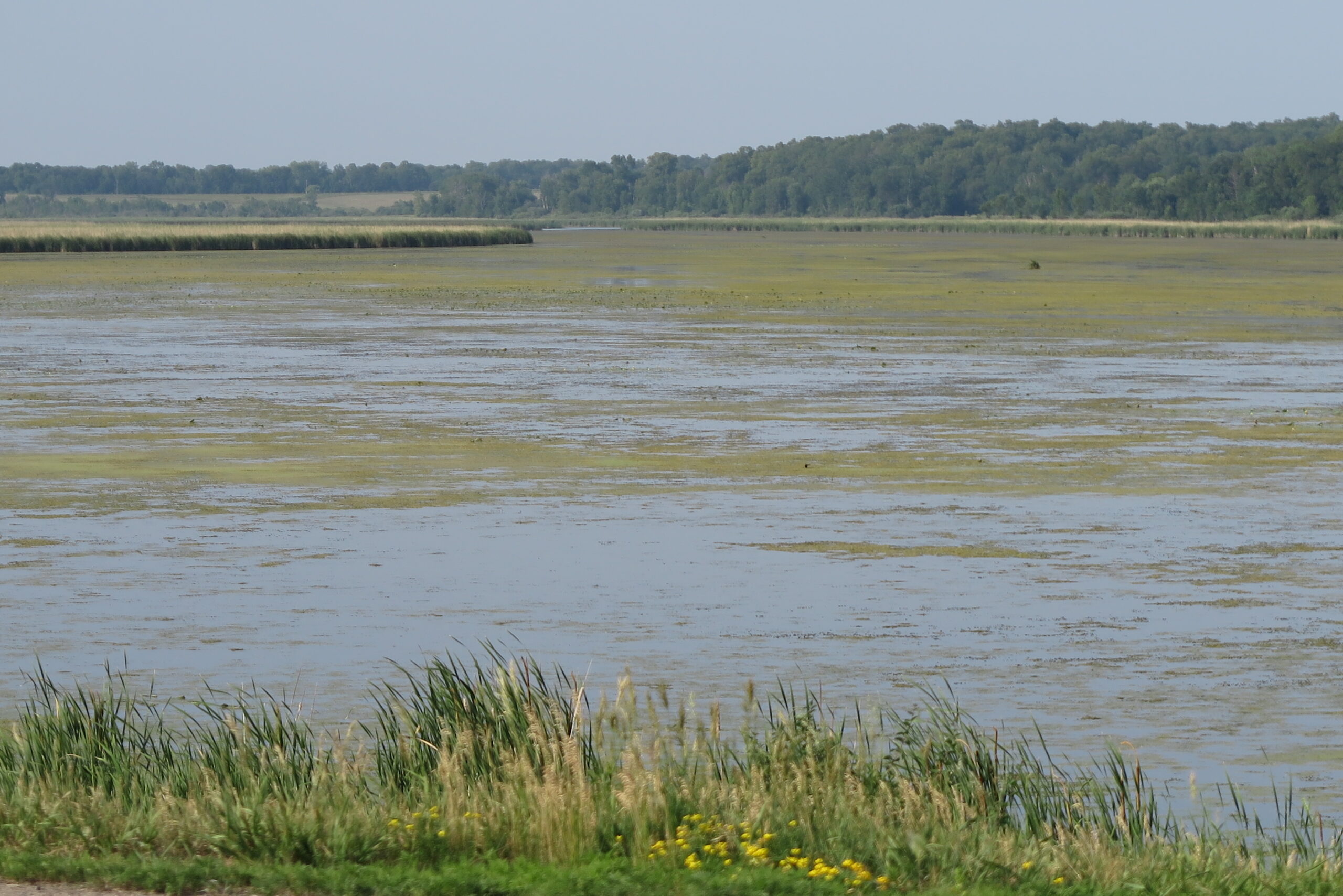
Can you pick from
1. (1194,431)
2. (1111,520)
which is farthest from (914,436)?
(1111,520)

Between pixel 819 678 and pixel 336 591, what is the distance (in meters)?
3.87

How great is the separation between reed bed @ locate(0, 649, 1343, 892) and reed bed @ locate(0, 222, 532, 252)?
79.6 meters

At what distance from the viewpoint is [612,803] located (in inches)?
305

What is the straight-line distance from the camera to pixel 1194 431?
21.5 meters

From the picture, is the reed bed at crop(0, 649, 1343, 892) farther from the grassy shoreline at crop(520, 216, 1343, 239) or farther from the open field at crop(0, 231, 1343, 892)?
the grassy shoreline at crop(520, 216, 1343, 239)

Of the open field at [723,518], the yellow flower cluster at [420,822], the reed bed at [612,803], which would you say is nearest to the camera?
the reed bed at [612,803]

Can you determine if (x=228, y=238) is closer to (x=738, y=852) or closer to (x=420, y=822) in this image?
(x=420, y=822)

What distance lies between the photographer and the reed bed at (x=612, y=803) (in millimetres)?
7133

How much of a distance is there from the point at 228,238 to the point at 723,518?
79.2 m

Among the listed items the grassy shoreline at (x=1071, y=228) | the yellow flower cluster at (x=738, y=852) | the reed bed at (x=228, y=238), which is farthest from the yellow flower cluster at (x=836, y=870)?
the grassy shoreline at (x=1071, y=228)

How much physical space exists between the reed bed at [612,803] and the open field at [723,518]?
0.37 meters

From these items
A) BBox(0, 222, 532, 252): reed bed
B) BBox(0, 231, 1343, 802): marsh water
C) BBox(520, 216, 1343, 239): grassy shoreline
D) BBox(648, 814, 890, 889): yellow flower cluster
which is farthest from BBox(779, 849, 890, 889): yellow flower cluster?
BBox(520, 216, 1343, 239): grassy shoreline

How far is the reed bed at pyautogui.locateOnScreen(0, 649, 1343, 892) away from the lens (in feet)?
23.4

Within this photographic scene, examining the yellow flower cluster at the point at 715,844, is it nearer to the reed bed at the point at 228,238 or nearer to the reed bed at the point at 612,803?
the reed bed at the point at 612,803
